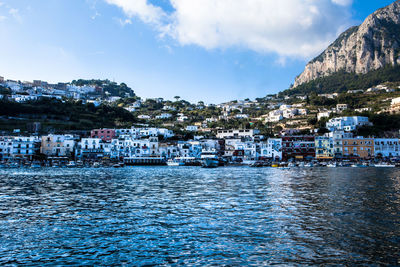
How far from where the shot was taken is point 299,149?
Result: 10319 centimetres

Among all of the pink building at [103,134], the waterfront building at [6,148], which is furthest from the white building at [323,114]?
the waterfront building at [6,148]

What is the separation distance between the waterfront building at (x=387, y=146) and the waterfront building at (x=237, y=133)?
132 feet

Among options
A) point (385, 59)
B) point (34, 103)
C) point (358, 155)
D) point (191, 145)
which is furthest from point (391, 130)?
point (34, 103)

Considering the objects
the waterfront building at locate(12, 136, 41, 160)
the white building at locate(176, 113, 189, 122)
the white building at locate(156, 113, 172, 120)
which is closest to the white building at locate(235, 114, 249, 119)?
the white building at locate(176, 113, 189, 122)

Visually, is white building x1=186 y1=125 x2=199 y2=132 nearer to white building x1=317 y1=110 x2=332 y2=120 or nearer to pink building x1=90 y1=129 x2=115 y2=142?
pink building x1=90 y1=129 x2=115 y2=142

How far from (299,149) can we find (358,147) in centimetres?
→ 1778

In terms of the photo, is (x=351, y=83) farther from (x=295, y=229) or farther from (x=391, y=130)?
(x=295, y=229)

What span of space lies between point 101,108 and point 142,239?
132 metres

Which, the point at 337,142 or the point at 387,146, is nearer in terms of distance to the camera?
the point at 387,146

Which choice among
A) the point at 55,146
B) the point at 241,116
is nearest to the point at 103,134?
the point at 55,146

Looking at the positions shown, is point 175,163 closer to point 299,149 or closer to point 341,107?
point 299,149

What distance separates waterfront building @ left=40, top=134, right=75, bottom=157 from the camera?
9519 cm

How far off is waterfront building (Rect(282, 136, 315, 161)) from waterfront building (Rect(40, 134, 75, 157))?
219ft

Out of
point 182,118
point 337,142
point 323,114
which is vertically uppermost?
point 182,118
